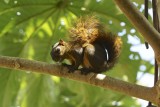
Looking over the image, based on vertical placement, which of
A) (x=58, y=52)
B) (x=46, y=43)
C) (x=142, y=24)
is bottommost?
(x=46, y=43)

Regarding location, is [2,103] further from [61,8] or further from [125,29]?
[125,29]

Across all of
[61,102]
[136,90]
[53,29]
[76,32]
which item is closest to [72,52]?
[76,32]

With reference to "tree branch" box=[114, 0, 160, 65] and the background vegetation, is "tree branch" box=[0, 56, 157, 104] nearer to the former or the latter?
"tree branch" box=[114, 0, 160, 65]

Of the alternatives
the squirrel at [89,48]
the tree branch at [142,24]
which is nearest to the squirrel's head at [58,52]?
the squirrel at [89,48]

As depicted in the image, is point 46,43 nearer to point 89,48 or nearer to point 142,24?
point 89,48

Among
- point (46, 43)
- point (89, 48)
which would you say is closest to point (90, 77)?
point (89, 48)

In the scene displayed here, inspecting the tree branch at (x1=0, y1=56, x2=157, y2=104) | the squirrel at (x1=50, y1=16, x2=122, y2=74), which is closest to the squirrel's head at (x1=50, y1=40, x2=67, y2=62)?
the squirrel at (x1=50, y1=16, x2=122, y2=74)

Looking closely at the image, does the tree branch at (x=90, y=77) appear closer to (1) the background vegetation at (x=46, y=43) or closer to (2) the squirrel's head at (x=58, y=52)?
(2) the squirrel's head at (x=58, y=52)
